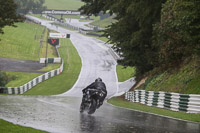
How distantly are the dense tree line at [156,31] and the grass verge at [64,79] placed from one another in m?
13.7

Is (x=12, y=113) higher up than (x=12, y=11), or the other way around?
(x=12, y=11)

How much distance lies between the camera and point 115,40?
31469 millimetres

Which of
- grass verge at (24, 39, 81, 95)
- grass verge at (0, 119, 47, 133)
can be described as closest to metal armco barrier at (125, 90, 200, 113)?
grass verge at (0, 119, 47, 133)

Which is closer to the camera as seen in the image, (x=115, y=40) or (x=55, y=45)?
(x=115, y=40)

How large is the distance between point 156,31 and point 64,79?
3013 cm

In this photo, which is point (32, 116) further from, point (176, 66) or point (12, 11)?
point (12, 11)

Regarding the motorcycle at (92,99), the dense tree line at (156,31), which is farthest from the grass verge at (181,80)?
the motorcycle at (92,99)

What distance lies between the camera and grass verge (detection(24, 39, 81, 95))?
151 feet

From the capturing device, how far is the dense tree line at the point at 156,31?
62.3 feet

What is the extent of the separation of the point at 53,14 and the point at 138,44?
140208 millimetres

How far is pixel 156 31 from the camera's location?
26375 millimetres

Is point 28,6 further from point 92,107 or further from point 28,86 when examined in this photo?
point 92,107

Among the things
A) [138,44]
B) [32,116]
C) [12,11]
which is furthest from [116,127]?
[12,11]

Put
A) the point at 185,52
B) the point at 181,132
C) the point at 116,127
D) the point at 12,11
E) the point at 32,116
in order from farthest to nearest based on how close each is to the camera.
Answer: the point at 12,11 → the point at 185,52 → the point at 32,116 → the point at 116,127 → the point at 181,132
